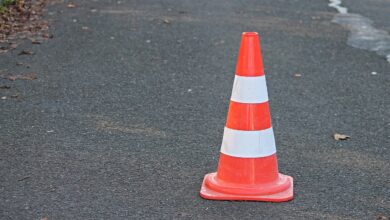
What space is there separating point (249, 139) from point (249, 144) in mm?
31

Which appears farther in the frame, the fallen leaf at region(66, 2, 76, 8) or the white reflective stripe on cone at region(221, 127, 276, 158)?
the fallen leaf at region(66, 2, 76, 8)

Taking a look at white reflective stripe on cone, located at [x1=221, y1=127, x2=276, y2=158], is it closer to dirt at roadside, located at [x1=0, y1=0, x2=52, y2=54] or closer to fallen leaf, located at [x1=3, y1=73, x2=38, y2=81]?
fallen leaf, located at [x1=3, y1=73, x2=38, y2=81]

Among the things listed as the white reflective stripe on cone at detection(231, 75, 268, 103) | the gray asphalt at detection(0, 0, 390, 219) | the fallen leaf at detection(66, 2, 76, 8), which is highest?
the white reflective stripe on cone at detection(231, 75, 268, 103)

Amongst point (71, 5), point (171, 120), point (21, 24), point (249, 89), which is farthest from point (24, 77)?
point (71, 5)

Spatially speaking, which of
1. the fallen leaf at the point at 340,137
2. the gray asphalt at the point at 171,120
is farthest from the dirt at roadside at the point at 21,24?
the fallen leaf at the point at 340,137

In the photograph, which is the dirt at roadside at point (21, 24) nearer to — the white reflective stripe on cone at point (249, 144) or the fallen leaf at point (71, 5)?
the fallen leaf at point (71, 5)

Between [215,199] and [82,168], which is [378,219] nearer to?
[215,199]

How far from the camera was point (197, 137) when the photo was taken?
19.4 ft

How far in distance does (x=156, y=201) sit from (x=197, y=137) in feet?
4.60

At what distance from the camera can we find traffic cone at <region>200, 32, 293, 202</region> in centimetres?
474

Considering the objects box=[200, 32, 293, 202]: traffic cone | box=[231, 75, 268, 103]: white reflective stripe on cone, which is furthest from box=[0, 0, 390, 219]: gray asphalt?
box=[231, 75, 268, 103]: white reflective stripe on cone

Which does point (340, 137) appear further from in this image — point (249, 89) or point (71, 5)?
point (71, 5)

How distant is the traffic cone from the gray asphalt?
17cm

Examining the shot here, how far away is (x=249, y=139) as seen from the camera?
4766 mm
